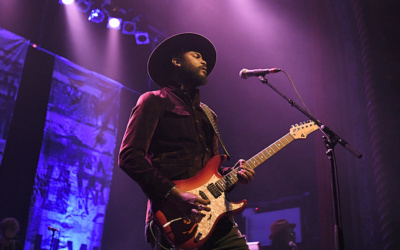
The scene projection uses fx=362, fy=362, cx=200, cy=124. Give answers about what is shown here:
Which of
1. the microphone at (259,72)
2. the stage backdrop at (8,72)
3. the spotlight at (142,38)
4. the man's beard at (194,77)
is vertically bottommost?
the man's beard at (194,77)

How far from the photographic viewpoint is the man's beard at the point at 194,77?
10.1 ft

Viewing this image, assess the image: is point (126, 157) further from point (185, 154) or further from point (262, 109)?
point (262, 109)

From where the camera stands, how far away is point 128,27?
31.1 ft

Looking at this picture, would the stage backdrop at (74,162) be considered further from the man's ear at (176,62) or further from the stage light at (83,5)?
the man's ear at (176,62)

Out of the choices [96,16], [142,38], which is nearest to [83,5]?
[96,16]

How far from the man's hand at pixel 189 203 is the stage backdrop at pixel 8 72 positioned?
19.7 ft

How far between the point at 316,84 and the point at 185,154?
3975 mm

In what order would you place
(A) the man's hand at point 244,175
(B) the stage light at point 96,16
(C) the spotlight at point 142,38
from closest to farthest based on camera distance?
(A) the man's hand at point 244,175 → (B) the stage light at point 96,16 → (C) the spotlight at point 142,38

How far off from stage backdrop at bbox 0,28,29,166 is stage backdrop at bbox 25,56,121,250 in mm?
811

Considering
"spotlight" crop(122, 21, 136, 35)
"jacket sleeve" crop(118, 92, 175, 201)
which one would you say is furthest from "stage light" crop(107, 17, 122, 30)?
"jacket sleeve" crop(118, 92, 175, 201)

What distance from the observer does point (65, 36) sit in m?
8.78

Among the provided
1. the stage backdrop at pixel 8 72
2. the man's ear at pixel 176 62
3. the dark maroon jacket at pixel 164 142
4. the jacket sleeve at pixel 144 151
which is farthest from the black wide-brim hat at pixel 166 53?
the stage backdrop at pixel 8 72

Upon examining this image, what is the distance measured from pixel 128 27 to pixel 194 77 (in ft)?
22.9

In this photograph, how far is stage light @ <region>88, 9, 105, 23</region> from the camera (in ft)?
29.3
